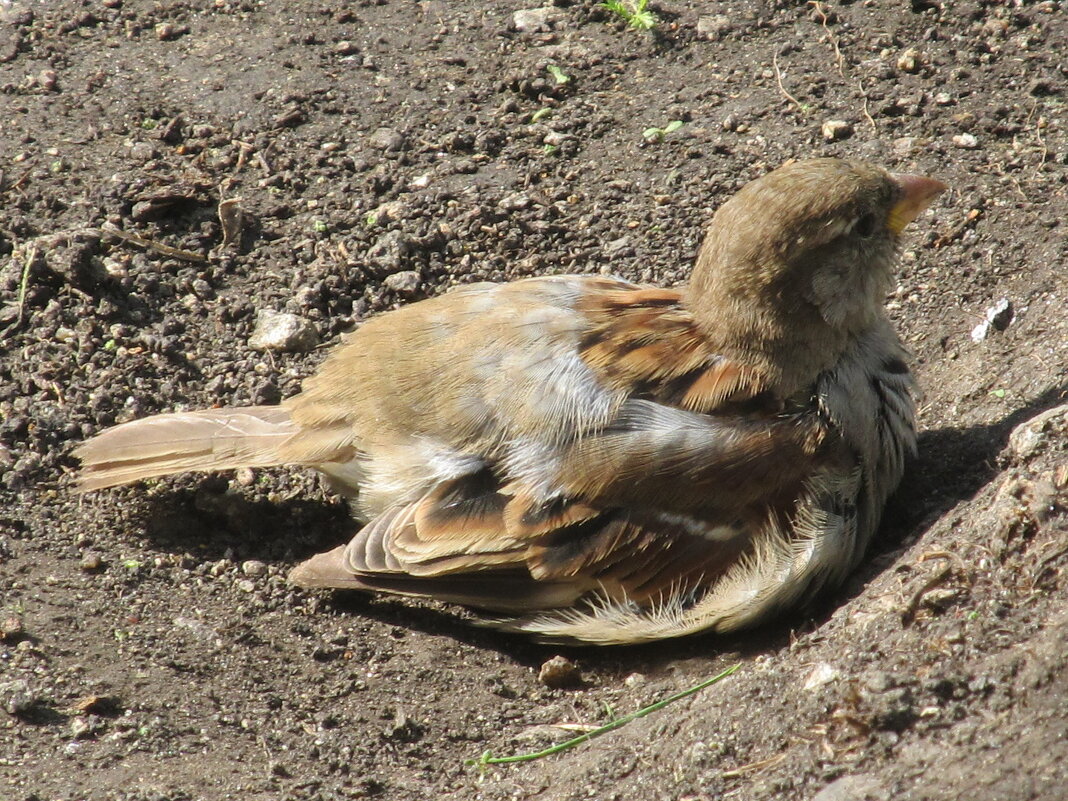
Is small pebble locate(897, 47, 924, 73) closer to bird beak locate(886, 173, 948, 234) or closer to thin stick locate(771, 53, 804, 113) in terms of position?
thin stick locate(771, 53, 804, 113)

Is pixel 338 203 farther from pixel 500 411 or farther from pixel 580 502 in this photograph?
pixel 580 502

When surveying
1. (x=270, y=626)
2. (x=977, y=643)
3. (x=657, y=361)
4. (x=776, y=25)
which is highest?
(x=776, y=25)

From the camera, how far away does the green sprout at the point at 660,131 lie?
6.37 m

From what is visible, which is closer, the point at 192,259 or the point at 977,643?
the point at 977,643

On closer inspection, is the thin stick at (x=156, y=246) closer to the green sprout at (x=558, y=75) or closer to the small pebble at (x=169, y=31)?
the small pebble at (x=169, y=31)

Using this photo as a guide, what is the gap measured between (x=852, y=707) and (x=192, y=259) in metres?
4.05

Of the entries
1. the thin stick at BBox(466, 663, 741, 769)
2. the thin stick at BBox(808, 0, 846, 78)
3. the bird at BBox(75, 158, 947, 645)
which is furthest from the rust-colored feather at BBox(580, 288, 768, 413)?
the thin stick at BBox(808, 0, 846, 78)

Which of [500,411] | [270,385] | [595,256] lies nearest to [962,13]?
[595,256]

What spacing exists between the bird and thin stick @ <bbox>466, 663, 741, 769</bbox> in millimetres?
386

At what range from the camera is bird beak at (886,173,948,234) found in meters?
4.76

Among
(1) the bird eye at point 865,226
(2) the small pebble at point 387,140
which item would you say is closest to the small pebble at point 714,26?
(2) the small pebble at point 387,140

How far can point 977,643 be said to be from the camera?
3488mm

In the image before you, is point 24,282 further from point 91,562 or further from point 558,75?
point 558,75

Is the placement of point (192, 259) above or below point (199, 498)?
above
